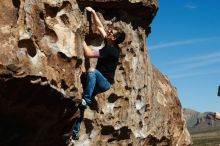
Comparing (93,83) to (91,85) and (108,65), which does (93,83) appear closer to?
(91,85)

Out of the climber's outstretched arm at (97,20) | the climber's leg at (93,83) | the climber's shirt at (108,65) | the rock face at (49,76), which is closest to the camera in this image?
the rock face at (49,76)

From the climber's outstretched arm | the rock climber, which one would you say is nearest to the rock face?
the climber's outstretched arm

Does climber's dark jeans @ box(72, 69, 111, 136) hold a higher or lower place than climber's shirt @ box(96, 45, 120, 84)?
lower

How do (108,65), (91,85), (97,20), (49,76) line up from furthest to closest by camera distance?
(97,20), (108,65), (91,85), (49,76)

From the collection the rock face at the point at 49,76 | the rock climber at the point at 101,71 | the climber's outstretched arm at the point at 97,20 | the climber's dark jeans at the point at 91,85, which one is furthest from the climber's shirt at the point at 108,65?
the climber's outstretched arm at the point at 97,20

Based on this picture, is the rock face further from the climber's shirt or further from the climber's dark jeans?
the climber's shirt

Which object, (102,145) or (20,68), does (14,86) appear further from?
(102,145)

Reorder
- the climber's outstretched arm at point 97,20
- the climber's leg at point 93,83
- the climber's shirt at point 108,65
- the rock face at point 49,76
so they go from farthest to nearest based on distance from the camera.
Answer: the climber's outstretched arm at point 97,20 → the climber's shirt at point 108,65 → the climber's leg at point 93,83 → the rock face at point 49,76

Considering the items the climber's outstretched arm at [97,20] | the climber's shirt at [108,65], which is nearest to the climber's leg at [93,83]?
the climber's shirt at [108,65]

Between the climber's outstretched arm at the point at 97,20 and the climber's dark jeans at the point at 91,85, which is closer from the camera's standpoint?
the climber's dark jeans at the point at 91,85

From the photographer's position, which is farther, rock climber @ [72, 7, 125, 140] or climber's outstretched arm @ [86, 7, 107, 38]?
climber's outstretched arm @ [86, 7, 107, 38]

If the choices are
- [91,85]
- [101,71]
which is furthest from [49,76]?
[101,71]

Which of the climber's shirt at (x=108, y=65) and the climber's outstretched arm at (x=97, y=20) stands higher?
the climber's outstretched arm at (x=97, y=20)

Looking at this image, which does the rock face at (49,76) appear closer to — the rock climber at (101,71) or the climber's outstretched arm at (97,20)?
the climber's outstretched arm at (97,20)
